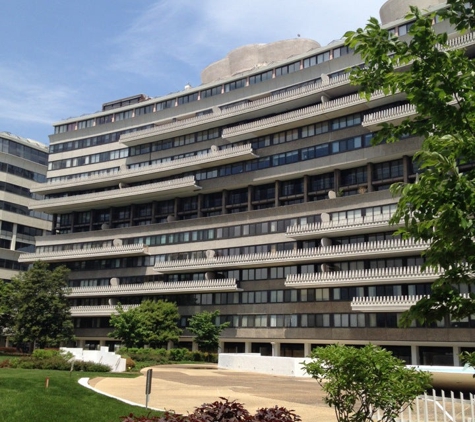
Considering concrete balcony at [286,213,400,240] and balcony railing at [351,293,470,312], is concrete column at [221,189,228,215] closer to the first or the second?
concrete balcony at [286,213,400,240]

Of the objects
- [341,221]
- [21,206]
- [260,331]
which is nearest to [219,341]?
[260,331]

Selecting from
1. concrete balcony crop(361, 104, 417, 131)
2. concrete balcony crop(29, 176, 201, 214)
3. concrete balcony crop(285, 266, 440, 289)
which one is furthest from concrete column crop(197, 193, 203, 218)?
concrete balcony crop(361, 104, 417, 131)

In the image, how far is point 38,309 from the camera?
6631cm

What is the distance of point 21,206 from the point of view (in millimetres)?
96875

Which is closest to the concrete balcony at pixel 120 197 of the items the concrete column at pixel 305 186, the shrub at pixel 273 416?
the concrete column at pixel 305 186

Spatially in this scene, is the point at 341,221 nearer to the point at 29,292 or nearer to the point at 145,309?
the point at 145,309

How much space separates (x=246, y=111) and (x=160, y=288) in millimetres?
25058

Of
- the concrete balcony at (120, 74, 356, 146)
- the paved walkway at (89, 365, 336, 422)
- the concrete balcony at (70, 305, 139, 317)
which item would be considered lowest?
the paved walkway at (89, 365, 336, 422)

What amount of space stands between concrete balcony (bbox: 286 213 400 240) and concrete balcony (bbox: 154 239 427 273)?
5.41 feet

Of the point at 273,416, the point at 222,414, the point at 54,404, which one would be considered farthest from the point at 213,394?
the point at 222,414

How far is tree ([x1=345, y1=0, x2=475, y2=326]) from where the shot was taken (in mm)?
8438

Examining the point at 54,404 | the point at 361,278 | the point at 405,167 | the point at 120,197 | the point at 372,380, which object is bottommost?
the point at 54,404

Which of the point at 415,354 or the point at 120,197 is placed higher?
the point at 120,197

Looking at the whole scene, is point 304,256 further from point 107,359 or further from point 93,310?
point 93,310
